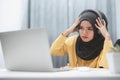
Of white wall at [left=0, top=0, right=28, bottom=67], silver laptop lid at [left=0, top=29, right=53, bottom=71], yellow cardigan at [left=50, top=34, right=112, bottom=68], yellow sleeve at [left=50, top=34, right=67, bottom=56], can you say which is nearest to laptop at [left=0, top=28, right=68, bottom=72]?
silver laptop lid at [left=0, top=29, right=53, bottom=71]

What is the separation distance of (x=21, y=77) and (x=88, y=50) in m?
1.20

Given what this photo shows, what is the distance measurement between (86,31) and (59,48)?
12.6 inches

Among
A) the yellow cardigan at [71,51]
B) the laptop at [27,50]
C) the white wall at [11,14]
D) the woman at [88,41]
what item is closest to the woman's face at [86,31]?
the woman at [88,41]

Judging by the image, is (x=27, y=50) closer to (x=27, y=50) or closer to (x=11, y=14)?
(x=27, y=50)

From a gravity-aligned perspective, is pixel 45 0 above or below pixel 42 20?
above

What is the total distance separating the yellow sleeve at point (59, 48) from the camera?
2.01m

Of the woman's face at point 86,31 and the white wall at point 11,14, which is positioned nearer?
the woman's face at point 86,31

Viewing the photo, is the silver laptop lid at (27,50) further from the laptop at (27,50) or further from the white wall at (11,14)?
the white wall at (11,14)

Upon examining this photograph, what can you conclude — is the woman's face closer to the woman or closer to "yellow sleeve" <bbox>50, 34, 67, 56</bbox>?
the woman

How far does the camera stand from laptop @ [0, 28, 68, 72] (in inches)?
35.1

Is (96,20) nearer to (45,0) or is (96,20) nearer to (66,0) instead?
(66,0)

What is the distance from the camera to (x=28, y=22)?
2.31m

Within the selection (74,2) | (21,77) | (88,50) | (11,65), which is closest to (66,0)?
(74,2)

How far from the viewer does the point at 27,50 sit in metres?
0.93
